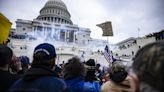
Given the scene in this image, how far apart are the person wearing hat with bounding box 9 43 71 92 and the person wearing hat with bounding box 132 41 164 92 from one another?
1188 mm

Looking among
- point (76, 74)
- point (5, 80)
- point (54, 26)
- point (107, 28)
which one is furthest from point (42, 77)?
point (54, 26)

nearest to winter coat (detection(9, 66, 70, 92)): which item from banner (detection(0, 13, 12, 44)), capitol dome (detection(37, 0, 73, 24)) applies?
banner (detection(0, 13, 12, 44))

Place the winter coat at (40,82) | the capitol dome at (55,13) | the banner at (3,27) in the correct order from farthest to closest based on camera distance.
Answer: the capitol dome at (55,13), the banner at (3,27), the winter coat at (40,82)

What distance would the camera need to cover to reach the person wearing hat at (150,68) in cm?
104

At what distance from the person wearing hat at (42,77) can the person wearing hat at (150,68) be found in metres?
1.19

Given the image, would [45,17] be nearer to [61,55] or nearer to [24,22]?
[24,22]

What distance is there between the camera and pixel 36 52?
8.25 feet

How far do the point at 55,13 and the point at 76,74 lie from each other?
250 feet

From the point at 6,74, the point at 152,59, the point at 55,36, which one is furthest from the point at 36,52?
the point at 55,36

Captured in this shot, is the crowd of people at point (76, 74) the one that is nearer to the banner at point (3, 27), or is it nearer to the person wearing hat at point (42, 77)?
the person wearing hat at point (42, 77)

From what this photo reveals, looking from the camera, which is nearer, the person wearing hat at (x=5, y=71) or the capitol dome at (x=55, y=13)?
the person wearing hat at (x=5, y=71)

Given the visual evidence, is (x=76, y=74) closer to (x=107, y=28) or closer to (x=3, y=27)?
(x=3, y=27)

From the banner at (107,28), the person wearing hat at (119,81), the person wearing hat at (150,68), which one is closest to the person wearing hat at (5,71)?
the person wearing hat at (119,81)

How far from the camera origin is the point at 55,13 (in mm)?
78312
